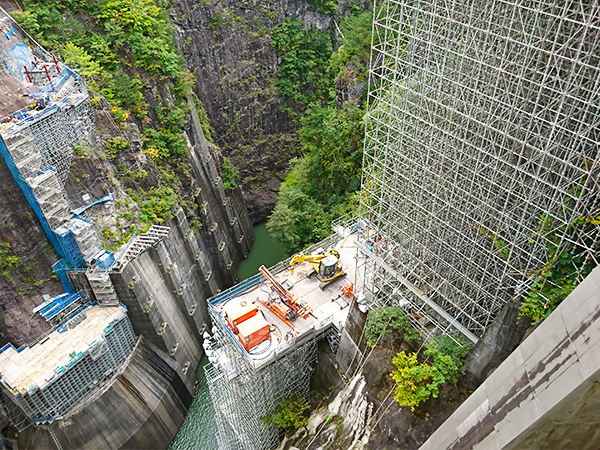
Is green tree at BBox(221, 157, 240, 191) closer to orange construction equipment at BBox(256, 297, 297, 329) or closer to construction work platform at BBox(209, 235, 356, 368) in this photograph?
construction work platform at BBox(209, 235, 356, 368)

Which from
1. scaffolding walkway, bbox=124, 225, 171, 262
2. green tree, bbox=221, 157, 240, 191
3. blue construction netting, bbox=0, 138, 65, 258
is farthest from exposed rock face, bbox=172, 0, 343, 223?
blue construction netting, bbox=0, 138, 65, 258

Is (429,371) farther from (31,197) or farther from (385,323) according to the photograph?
(31,197)

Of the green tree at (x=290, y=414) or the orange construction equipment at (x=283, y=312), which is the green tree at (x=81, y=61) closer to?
the orange construction equipment at (x=283, y=312)

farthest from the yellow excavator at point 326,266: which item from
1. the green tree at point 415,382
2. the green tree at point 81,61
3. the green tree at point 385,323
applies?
the green tree at point 81,61

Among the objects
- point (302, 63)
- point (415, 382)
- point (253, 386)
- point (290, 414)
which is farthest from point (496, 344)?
point (302, 63)

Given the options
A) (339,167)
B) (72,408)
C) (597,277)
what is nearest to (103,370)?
(72,408)
